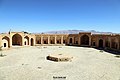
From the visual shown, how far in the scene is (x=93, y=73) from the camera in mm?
13016

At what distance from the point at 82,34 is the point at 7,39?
21.4 m

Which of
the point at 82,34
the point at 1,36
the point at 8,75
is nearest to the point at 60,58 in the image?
the point at 8,75

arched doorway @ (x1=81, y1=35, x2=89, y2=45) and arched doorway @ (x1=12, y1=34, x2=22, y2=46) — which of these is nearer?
arched doorway @ (x1=12, y1=34, x2=22, y2=46)

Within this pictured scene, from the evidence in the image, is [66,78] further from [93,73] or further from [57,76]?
[93,73]

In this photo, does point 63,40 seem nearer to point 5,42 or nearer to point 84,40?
point 84,40

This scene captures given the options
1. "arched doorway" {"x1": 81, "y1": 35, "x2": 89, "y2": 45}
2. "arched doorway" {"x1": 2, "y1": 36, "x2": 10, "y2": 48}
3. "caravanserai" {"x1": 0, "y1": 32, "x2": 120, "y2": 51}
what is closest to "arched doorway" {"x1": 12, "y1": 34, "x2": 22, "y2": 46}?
"caravanserai" {"x1": 0, "y1": 32, "x2": 120, "y2": 51}

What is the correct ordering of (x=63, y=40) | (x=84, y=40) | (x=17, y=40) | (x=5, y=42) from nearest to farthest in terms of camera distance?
(x=5, y=42) < (x=17, y=40) < (x=84, y=40) < (x=63, y=40)

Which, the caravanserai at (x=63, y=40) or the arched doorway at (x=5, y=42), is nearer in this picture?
the arched doorway at (x=5, y=42)

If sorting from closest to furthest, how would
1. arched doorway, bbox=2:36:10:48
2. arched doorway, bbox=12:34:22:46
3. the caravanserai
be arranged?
1. arched doorway, bbox=2:36:10:48
2. the caravanserai
3. arched doorway, bbox=12:34:22:46

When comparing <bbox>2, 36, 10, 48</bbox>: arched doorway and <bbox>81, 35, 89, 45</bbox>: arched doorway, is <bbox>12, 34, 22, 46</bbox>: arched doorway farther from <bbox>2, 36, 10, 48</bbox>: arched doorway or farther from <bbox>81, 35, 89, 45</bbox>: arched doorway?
<bbox>81, 35, 89, 45</bbox>: arched doorway

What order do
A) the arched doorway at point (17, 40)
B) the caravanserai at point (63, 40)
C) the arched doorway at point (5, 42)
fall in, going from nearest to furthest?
the arched doorway at point (5, 42) → the caravanserai at point (63, 40) → the arched doorway at point (17, 40)

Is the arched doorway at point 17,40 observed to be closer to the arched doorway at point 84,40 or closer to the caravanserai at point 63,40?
the caravanserai at point 63,40

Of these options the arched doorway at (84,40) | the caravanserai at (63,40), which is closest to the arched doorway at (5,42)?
the caravanserai at (63,40)

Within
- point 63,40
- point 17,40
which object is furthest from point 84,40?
point 17,40
